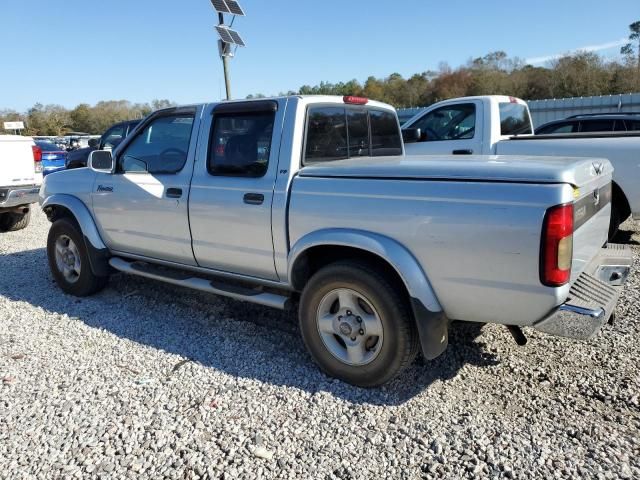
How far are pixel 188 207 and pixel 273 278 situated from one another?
96cm

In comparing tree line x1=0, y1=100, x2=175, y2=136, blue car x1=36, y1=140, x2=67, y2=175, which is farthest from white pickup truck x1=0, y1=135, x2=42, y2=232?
tree line x1=0, y1=100, x2=175, y2=136

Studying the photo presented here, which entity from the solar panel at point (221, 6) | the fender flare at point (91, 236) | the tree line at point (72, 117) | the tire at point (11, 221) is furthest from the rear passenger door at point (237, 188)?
the tree line at point (72, 117)

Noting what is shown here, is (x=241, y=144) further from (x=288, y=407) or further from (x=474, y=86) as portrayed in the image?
(x=474, y=86)

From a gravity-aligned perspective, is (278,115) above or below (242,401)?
above

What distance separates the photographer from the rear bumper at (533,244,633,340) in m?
2.55

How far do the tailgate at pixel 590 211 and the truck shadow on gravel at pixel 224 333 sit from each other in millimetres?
1053

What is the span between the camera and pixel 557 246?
2.44m

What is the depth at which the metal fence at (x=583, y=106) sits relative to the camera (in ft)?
51.4

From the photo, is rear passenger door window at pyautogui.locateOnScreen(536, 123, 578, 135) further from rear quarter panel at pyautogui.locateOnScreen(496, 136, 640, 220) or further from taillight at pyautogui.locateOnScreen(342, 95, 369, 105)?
taillight at pyautogui.locateOnScreen(342, 95, 369, 105)

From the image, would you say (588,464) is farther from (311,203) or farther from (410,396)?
(311,203)

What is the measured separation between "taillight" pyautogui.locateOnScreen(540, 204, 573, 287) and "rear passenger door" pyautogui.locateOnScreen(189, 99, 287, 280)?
5.97ft

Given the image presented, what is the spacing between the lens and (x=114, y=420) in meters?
2.97

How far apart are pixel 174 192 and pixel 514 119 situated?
596 centimetres

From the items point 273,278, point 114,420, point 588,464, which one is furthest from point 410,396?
point 114,420
